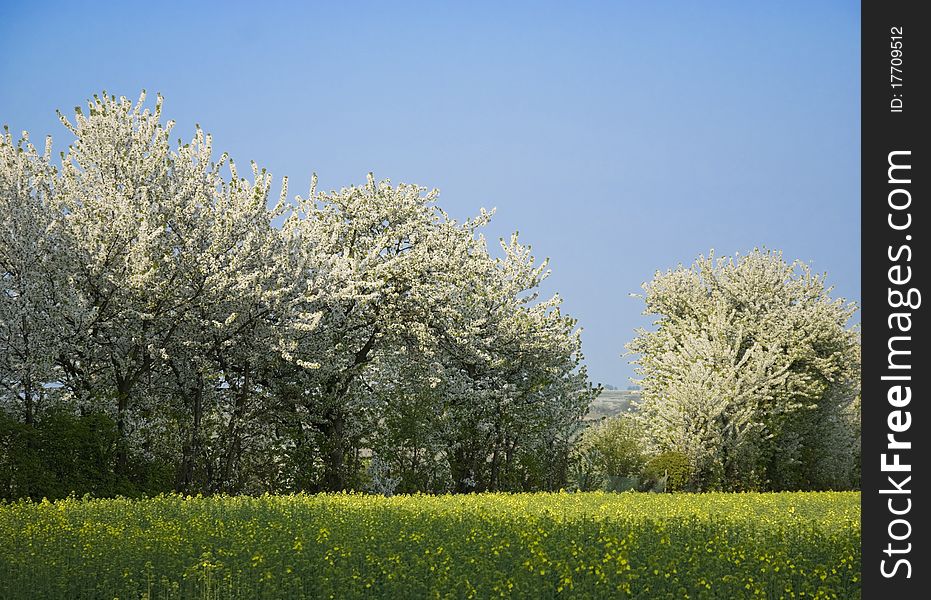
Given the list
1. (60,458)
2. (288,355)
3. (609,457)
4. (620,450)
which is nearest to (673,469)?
(609,457)

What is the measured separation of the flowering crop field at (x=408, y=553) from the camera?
925 centimetres

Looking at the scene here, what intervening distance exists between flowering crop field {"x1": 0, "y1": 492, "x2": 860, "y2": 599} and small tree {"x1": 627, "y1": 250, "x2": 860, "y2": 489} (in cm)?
1525

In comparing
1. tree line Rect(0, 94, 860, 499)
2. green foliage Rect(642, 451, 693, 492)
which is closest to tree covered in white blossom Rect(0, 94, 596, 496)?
tree line Rect(0, 94, 860, 499)

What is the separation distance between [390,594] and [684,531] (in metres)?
5.43

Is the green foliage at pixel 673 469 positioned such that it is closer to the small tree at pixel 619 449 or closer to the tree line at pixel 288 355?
the tree line at pixel 288 355

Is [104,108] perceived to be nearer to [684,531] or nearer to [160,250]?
[160,250]

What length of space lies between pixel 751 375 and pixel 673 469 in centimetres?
406

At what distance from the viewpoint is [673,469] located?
30516 millimetres

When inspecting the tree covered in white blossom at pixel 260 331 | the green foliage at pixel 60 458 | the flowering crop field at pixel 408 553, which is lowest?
the flowering crop field at pixel 408 553

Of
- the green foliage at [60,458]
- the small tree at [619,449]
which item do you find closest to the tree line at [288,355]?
the green foliage at [60,458]

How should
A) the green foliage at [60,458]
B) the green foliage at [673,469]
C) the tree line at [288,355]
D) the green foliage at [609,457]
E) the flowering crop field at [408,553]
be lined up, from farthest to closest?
the green foliage at [609,457]
the green foliage at [673,469]
the tree line at [288,355]
the green foliage at [60,458]
the flowering crop field at [408,553]

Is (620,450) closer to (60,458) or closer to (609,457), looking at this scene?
(609,457)

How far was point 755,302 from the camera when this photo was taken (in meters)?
39.5

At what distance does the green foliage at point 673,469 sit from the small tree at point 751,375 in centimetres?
30
